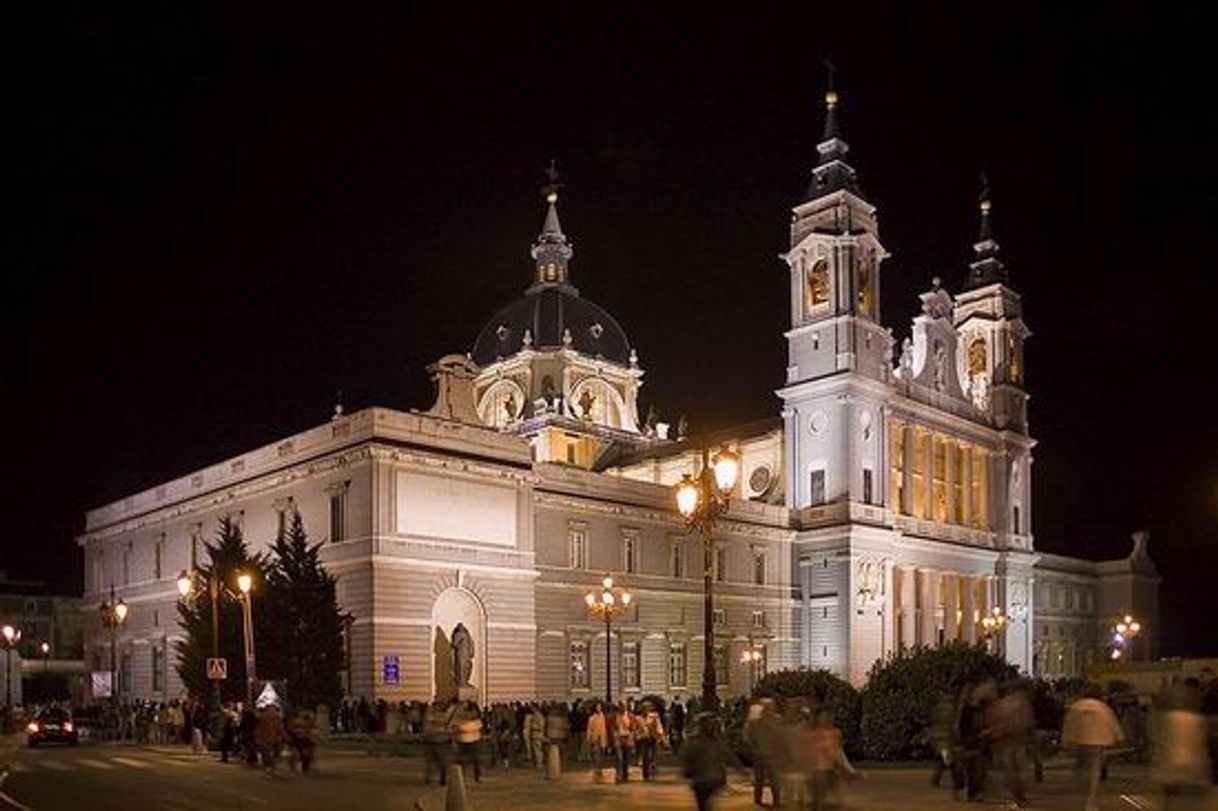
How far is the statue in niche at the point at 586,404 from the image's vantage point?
94812mm

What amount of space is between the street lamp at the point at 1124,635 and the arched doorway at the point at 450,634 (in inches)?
1724

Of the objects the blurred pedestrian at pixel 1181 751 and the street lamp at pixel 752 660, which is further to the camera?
the street lamp at pixel 752 660

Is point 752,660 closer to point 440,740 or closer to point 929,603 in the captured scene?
point 929,603

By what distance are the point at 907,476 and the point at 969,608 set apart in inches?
429

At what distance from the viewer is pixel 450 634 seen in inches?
2149

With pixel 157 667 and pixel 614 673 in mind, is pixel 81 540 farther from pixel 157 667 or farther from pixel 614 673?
pixel 614 673

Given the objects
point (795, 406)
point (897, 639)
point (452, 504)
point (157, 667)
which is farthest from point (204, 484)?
point (897, 639)

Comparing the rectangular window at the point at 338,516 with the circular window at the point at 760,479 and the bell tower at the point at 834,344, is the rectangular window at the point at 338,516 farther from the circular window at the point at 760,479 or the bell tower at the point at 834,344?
the circular window at the point at 760,479

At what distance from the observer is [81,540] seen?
260 feet

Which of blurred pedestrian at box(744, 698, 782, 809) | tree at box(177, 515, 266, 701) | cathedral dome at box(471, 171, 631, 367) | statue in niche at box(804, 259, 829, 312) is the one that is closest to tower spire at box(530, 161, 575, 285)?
cathedral dome at box(471, 171, 631, 367)

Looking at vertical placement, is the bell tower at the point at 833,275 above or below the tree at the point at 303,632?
above

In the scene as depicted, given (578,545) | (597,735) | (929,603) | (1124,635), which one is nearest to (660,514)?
(578,545)

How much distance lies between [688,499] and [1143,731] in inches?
595

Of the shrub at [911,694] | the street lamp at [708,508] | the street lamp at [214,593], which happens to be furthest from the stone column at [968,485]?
the street lamp at [708,508]
